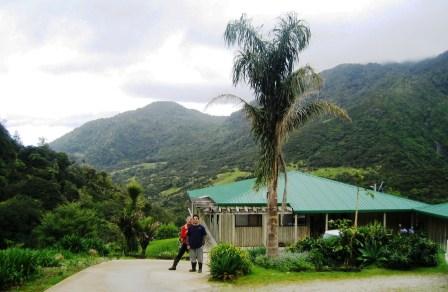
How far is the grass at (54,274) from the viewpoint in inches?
408

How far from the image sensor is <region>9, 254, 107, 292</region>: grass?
1038cm

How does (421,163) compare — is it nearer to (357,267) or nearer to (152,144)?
(357,267)

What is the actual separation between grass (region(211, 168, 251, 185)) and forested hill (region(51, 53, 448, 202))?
228 cm

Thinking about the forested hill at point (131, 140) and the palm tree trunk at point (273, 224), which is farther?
the forested hill at point (131, 140)

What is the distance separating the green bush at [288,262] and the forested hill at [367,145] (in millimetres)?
4853

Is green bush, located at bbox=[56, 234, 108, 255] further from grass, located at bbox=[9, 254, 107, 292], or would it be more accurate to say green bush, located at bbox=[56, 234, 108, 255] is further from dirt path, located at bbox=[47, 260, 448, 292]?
dirt path, located at bbox=[47, 260, 448, 292]

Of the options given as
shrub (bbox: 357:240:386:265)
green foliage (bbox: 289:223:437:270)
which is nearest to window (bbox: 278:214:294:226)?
green foliage (bbox: 289:223:437:270)

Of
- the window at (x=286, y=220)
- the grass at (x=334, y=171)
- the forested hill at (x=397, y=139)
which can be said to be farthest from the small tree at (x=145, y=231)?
the grass at (x=334, y=171)

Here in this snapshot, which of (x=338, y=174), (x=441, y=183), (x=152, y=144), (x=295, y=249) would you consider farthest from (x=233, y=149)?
(x=295, y=249)

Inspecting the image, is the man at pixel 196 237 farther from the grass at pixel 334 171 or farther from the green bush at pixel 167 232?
the grass at pixel 334 171

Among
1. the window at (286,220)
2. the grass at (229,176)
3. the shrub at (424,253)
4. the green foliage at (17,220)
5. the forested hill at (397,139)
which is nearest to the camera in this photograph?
the shrub at (424,253)

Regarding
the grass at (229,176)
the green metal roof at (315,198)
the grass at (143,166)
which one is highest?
the grass at (143,166)

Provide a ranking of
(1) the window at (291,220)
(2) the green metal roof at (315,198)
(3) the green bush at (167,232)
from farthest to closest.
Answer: (3) the green bush at (167,232) < (1) the window at (291,220) < (2) the green metal roof at (315,198)

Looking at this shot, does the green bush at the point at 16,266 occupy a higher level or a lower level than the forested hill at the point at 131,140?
lower
